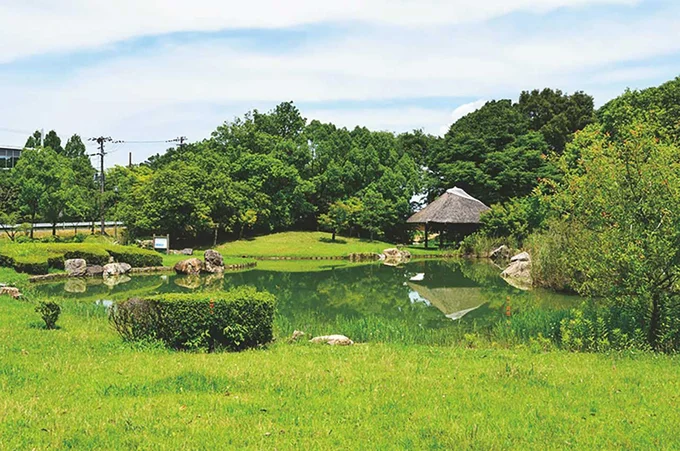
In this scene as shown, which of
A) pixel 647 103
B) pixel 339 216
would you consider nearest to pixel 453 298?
pixel 647 103

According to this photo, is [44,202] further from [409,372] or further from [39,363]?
[409,372]

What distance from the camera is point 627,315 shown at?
978cm

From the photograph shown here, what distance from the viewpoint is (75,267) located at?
23.3 meters

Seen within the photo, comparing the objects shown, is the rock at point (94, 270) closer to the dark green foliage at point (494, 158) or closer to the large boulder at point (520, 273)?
the large boulder at point (520, 273)

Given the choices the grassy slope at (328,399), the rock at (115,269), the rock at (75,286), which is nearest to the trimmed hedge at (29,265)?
the rock at (75,286)

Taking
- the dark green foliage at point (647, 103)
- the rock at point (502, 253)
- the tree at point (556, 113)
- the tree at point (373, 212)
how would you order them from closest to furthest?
the dark green foliage at point (647, 103) < the rock at point (502, 253) < the tree at point (373, 212) < the tree at point (556, 113)

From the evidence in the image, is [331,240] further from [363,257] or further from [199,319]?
[199,319]

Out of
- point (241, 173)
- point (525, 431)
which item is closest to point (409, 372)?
point (525, 431)

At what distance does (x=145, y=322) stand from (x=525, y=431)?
5815mm

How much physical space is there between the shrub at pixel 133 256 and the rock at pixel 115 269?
71 centimetres

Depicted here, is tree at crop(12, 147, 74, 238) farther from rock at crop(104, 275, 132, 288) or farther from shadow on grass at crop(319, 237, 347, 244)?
shadow on grass at crop(319, 237, 347, 244)

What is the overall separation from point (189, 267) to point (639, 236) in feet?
66.1

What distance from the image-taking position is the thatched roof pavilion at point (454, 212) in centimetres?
3794

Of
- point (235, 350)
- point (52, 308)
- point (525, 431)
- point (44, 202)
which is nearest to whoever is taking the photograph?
point (525, 431)
